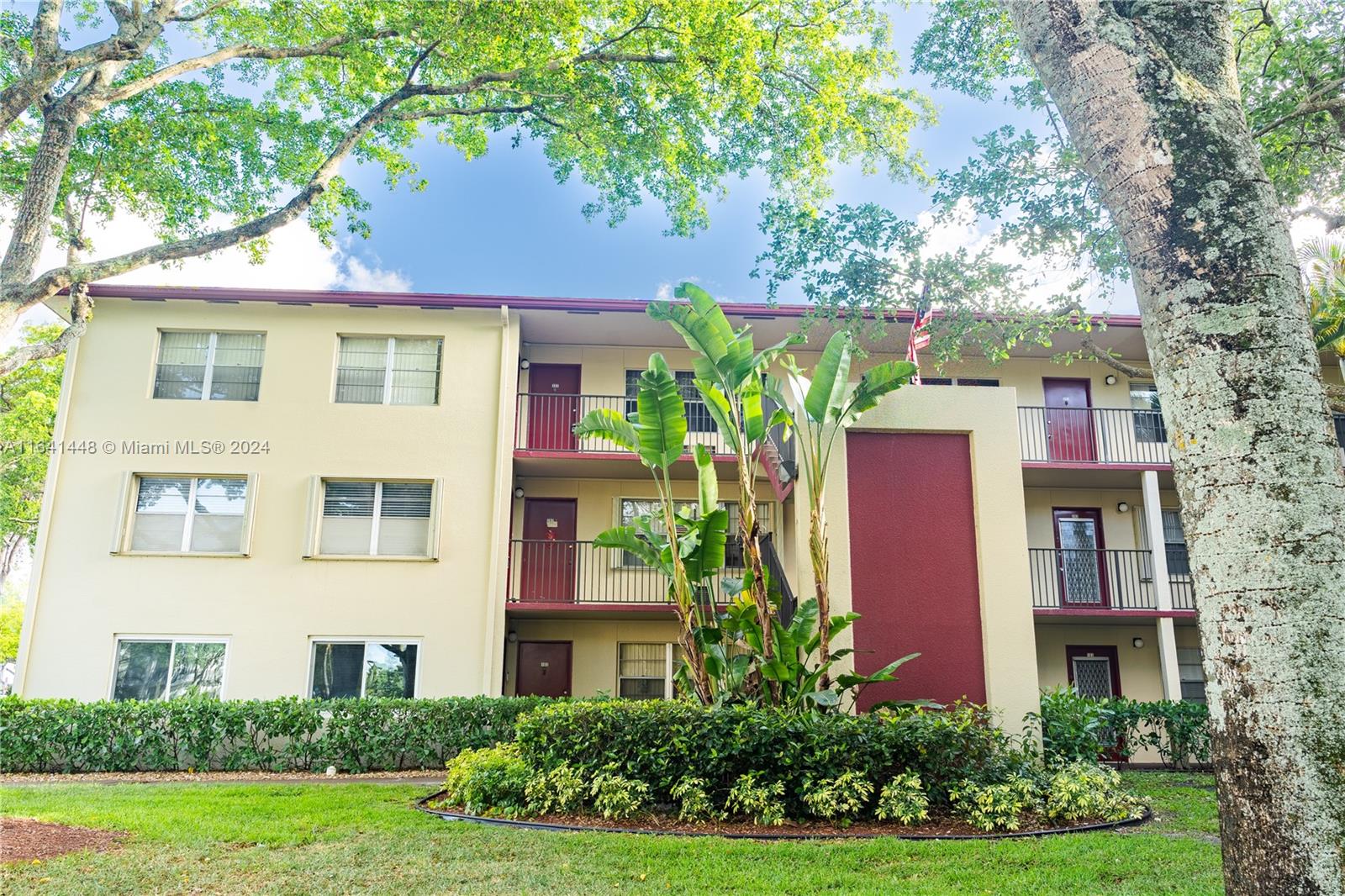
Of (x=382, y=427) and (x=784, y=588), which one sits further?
(x=382, y=427)

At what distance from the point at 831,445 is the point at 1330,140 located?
753 cm

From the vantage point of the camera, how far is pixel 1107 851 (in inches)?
275

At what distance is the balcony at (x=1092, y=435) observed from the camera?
1822cm

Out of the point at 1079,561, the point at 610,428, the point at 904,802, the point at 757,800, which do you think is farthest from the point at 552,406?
the point at 904,802

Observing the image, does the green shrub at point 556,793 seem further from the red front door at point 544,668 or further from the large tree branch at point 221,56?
the large tree branch at point 221,56

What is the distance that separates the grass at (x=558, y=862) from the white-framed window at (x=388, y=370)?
9.62 m

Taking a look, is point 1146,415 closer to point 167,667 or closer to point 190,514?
point 190,514

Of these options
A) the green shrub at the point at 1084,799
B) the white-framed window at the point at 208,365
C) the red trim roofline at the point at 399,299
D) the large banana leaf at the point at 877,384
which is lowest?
the green shrub at the point at 1084,799

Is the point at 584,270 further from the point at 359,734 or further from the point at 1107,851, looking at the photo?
the point at 1107,851

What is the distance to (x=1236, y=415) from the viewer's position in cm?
295

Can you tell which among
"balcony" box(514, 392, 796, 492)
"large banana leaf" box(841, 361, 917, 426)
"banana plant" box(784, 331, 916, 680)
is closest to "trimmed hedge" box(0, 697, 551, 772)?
"balcony" box(514, 392, 796, 492)

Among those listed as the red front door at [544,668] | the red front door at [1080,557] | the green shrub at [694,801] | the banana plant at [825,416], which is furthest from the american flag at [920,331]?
the red front door at [544,668]

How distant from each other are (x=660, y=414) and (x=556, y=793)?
14.3 feet

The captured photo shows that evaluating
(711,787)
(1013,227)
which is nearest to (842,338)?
(1013,227)
